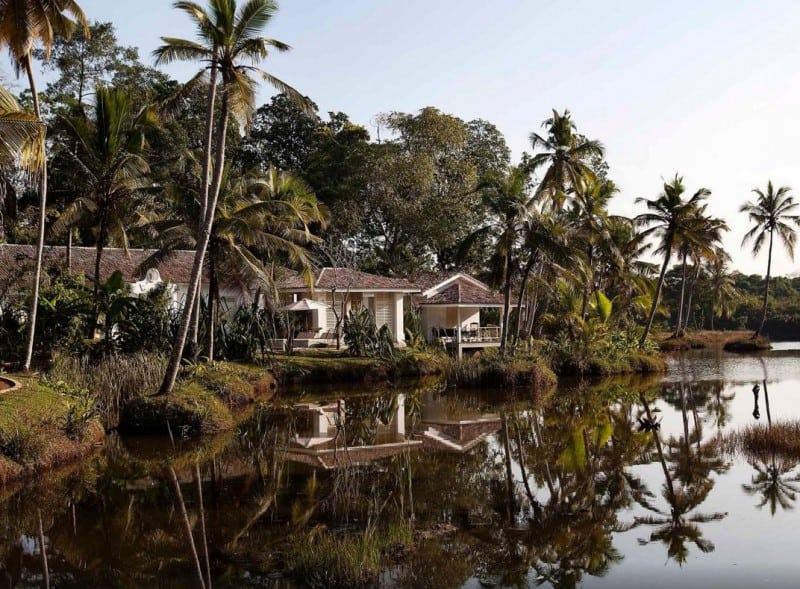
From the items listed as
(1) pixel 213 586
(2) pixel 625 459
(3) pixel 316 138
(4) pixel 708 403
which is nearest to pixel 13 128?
(1) pixel 213 586

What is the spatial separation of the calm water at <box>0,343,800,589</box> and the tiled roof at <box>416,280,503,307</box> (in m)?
19.6

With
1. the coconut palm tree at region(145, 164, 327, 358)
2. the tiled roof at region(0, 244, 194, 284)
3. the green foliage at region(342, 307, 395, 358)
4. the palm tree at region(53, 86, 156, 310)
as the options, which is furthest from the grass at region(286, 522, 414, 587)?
the green foliage at region(342, 307, 395, 358)

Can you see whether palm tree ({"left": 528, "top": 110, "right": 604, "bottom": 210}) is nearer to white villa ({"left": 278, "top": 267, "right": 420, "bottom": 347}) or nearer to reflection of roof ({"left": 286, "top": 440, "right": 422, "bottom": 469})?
white villa ({"left": 278, "top": 267, "right": 420, "bottom": 347})

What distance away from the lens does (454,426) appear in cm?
2050

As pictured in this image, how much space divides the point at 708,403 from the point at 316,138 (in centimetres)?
3250

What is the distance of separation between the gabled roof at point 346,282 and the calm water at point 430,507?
16.8m

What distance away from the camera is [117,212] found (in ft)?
85.4

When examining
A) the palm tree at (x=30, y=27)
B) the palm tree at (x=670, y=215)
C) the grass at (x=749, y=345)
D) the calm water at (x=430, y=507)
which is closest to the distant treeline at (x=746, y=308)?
the grass at (x=749, y=345)

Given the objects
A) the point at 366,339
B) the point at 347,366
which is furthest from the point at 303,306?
the point at 347,366

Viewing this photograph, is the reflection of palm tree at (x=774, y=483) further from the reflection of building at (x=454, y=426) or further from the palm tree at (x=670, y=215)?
the palm tree at (x=670, y=215)

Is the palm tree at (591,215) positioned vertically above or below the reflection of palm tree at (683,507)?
above

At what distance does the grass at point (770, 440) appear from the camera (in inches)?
605

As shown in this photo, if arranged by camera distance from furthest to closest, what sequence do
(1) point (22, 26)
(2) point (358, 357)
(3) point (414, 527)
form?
(2) point (358, 357) → (1) point (22, 26) → (3) point (414, 527)

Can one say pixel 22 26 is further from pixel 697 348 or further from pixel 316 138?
pixel 697 348
